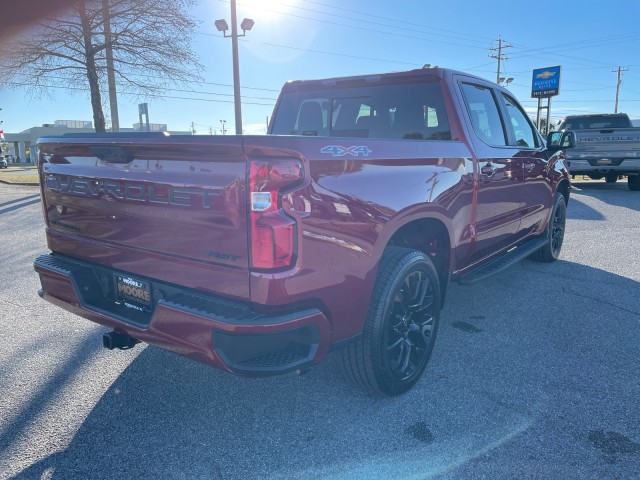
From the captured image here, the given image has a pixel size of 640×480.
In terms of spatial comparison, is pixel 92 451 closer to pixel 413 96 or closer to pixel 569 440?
pixel 569 440

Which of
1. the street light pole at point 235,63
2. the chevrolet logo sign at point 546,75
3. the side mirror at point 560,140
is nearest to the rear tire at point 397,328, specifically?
the side mirror at point 560,140

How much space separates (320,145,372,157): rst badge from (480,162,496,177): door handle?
1508 millimetres

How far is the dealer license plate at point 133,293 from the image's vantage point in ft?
8.11

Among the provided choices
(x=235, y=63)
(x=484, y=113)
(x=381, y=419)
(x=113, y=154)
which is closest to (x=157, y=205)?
(x=113, y=154)

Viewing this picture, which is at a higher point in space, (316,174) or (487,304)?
(316,174)

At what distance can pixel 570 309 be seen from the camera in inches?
172

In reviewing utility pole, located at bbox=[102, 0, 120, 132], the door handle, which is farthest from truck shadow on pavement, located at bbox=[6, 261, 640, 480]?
utility pole, located at bbox=[102, 0, 120, 132]

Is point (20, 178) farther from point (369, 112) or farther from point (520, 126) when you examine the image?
point (520, 126)

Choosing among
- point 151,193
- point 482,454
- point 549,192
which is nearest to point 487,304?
point 549,192

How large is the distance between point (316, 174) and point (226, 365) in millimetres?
914

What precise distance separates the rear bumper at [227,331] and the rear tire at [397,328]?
0.43 meters

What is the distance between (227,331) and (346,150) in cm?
99

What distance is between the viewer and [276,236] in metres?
2.02

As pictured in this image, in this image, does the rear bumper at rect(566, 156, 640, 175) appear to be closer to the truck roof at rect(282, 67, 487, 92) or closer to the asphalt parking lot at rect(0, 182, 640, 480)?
the asphalt parking lot at rect(0, 182, 640, 480)
